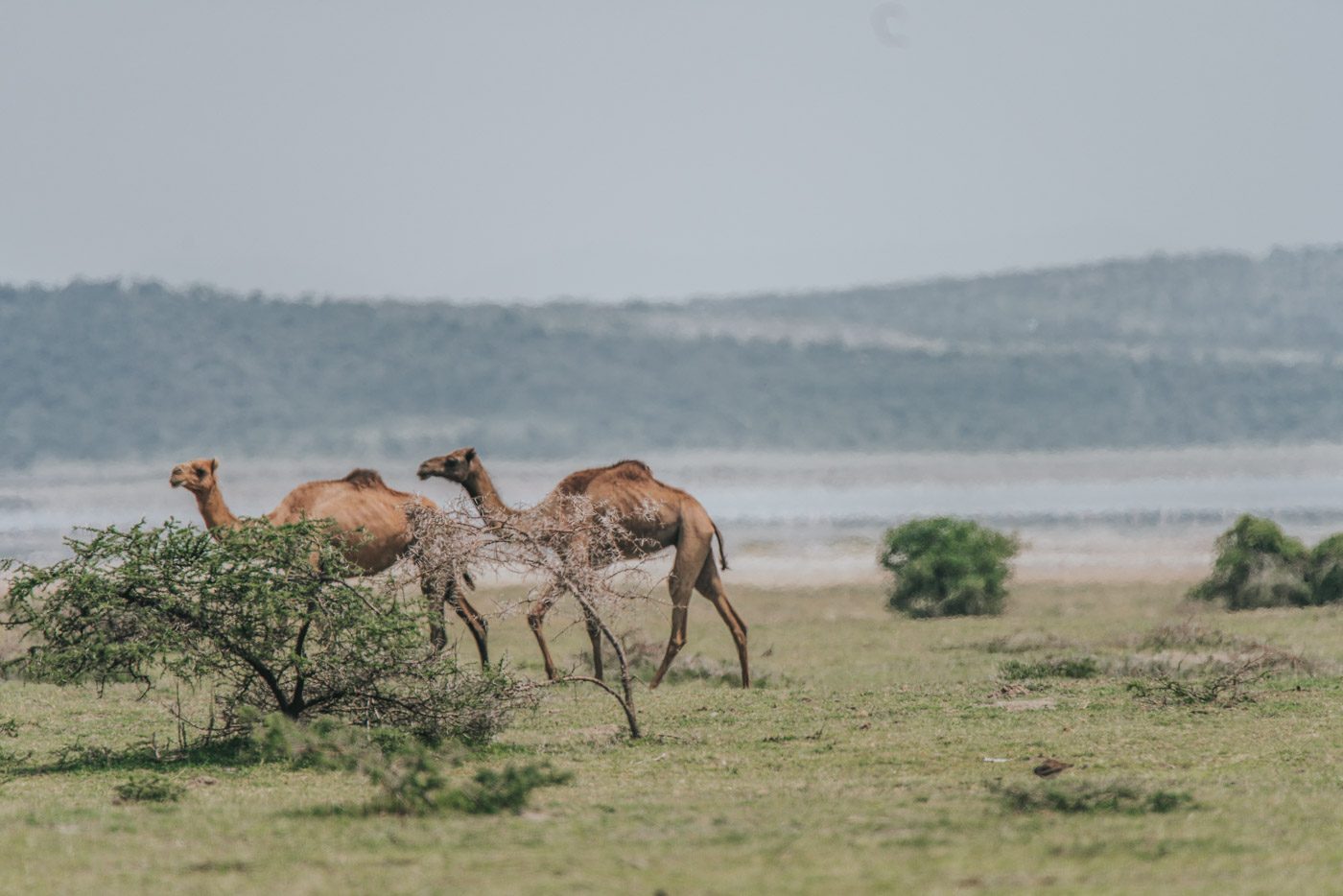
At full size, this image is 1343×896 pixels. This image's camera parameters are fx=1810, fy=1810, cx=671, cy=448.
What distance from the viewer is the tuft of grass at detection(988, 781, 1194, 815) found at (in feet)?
35.3

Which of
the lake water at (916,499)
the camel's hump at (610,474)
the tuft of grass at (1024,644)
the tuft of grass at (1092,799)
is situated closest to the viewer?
the tuft of grass at (1092,799)

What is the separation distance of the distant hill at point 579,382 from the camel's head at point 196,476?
116m

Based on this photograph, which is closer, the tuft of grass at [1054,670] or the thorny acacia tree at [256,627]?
the thorny acacia tree at [256,627]

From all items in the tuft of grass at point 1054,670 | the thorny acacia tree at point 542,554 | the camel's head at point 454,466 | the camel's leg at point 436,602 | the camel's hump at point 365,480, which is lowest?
the tuft of grass at point 1054,670

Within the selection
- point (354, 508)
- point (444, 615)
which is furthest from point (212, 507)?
point (444, 615)

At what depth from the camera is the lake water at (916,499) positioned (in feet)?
182

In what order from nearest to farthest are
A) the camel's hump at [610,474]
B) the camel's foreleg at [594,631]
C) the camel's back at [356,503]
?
the camel's foreleg at [594,631], the camel's back at [356,503], the camel's hump at [610,474]

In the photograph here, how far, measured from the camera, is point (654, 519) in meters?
19.3

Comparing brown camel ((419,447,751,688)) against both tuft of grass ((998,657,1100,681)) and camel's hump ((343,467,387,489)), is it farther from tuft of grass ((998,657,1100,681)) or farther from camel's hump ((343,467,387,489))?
tuft of grass ((998,657,1100,681))

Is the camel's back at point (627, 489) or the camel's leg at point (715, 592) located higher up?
the camel's back at point (627, 489)

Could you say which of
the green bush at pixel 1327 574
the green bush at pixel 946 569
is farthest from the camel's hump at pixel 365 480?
the green bush at pixel 1327 574

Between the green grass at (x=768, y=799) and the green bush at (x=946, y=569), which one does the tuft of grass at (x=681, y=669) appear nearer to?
the green grass at (x=768, y=799)

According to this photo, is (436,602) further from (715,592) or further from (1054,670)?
(1054,670)

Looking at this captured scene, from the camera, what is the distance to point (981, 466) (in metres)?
96.1
